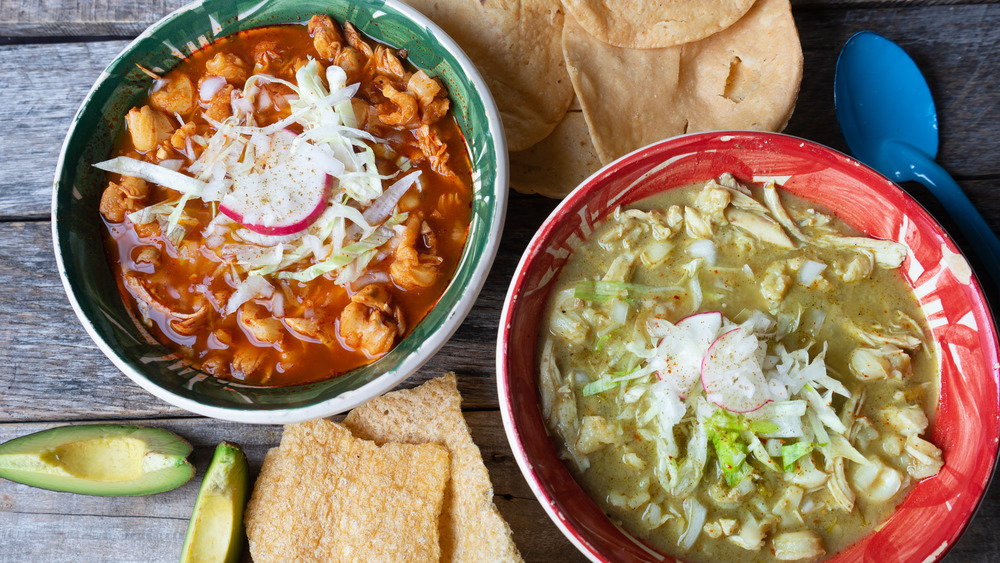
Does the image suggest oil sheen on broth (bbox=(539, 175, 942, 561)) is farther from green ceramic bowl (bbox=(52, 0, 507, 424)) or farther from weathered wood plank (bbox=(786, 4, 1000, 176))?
weathered wood plank (bbox=(786, 4, 1000, 176))

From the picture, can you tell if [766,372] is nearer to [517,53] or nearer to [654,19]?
[654,19]

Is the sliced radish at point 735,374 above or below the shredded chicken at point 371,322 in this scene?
above

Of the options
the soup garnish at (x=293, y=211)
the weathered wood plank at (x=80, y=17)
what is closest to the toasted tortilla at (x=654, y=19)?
the soup garnish at (x=293, y=211)

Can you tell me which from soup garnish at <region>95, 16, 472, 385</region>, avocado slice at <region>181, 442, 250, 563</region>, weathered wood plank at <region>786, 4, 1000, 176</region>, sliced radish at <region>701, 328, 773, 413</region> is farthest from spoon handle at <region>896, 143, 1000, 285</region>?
avocado slice at <region>181, 442, 250, 563</region>

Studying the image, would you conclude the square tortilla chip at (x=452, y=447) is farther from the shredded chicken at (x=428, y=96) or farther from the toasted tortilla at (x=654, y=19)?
the toasted tortilla at (x=654, y=19)

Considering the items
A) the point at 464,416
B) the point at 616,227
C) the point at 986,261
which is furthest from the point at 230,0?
the point at 986,261

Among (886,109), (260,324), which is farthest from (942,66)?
(260,324)

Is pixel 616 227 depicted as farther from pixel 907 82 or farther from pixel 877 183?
pixel 907 82
